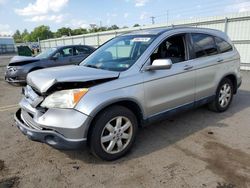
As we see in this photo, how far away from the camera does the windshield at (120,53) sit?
374 cm

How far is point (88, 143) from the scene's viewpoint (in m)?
3.22

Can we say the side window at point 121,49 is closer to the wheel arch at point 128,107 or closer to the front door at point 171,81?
the front door at point 171,81

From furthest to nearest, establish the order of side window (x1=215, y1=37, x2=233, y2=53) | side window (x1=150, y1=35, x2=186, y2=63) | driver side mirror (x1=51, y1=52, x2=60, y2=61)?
driver side mirror (x1=51, y1=52, x2=60, y2=61)
side window (x1=215, y1=37, x2=233, y2=53)
side window (x1=150, y1=35, x2=186, y2=63)

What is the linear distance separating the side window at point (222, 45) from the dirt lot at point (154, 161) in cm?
156

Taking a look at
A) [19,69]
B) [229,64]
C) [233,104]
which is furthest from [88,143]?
[19,69]

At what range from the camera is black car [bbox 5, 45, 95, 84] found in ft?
30.5

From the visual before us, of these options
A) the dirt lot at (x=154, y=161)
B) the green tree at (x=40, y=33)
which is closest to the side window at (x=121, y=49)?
the dirt lot at (x=154, y=161)

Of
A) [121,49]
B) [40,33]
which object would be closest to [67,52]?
[121,49]

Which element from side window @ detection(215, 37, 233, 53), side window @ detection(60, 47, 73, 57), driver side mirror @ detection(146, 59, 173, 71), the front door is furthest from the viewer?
side window @ detection(60, 47, 73, 57)

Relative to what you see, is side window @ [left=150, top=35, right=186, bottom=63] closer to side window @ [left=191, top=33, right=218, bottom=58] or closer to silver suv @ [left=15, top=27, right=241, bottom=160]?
silver suv @ [left=15, top=27, right=241, bottom=160]

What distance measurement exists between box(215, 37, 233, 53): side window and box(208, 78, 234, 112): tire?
639mm

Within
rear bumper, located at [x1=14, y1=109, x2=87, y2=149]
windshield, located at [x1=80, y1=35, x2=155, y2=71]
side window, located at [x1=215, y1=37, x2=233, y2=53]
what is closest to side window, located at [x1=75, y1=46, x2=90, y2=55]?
windshield, located at [x1=80, y1=35, x2=155, y2=71]

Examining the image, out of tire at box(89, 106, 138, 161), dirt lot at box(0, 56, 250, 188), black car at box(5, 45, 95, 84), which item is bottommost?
dirt lot at box(0, 56, 250, 188)

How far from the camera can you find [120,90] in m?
3.29
